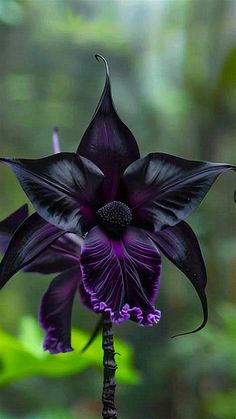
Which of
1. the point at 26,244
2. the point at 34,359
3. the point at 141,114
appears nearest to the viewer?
the point at 26,244

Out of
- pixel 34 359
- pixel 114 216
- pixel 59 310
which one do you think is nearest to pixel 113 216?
pixel 114 216

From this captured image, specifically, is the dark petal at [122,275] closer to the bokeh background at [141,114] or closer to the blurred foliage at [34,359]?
the blurred foliage at [34,359]

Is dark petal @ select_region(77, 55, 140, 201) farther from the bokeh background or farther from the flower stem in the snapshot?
the bokeh background

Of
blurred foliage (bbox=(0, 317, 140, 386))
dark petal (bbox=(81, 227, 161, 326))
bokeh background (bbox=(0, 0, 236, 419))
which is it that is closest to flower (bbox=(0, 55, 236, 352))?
dark petal (bbox=(81, 227, 161, 326))

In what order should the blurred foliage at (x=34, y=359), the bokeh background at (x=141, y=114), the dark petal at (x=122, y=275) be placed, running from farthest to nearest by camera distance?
the bokeh background at (x=141, y=114) < the blurred foliage at (x=34, y=359) < the dark petal at (x=122, y=275)

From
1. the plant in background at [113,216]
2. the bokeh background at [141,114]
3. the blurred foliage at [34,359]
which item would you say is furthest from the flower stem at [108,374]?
the bokeh background at [141,114]

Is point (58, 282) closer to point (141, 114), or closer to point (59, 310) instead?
point (59, 310)

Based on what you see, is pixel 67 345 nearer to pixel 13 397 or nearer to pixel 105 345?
pixel 105 345
